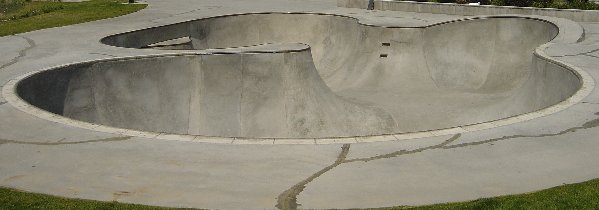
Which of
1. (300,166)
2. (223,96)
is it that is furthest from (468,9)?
(300,166)

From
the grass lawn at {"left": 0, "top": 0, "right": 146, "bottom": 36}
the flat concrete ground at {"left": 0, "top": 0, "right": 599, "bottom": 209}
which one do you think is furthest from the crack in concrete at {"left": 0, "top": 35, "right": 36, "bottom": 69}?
the flat concrete ground at {"left": 0, "top": 0, "right": 599, "bottom": 209}

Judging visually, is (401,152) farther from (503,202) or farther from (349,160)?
(503,202)

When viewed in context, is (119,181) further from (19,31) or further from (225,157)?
(19,31)

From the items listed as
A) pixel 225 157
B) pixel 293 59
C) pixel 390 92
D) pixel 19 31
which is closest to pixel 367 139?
pixel 225 157

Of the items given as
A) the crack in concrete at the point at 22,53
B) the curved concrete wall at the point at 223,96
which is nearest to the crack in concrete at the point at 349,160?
the curved concrete wall at the point at 223,96

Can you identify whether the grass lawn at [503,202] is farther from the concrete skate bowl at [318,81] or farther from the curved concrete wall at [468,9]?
the curved concrete wall at [468,9]

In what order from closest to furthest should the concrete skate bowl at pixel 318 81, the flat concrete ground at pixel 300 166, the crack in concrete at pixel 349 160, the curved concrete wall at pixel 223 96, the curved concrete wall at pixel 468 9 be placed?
the crack in concrete at pixel 349 160
the flat concrete ground at pixel 300 166
the concrete skate bowl at pixel 318 81
the curved concrete wall at pixel 223 96
the curved concrete wall at pixel 468 9

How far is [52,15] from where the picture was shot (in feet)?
101

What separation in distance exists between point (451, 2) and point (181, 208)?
28.7 metres

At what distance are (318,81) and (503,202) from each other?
1304 cm

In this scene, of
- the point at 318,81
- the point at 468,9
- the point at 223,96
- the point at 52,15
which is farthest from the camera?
the point at 52,15

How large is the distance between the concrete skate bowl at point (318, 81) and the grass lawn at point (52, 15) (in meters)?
5.53

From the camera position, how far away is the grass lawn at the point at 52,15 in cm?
2685

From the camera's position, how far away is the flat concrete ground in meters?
7.80
